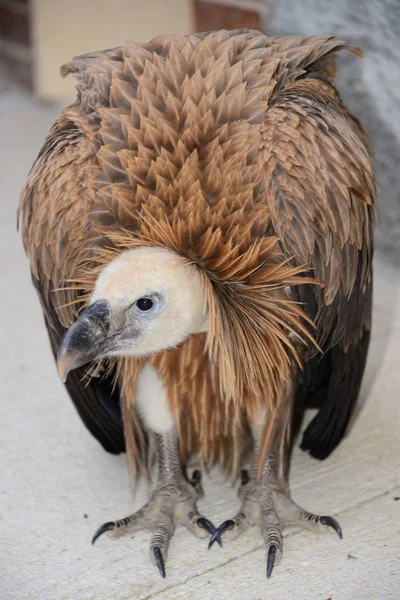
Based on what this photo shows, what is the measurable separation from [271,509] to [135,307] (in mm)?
873

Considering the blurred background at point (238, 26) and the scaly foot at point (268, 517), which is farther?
the blurred background at point (238, 26)

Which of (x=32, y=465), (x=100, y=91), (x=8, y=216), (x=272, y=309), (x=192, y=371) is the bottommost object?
(x=8, y=216)

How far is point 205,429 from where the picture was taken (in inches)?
113

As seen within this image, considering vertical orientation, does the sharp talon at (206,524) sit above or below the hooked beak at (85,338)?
below

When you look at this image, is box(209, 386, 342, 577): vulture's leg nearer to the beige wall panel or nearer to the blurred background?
the blurred background

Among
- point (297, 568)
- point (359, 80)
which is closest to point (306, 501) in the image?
point (297, 568)

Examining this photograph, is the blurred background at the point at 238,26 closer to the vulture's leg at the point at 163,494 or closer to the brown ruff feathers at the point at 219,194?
the brown ruff feathers at the point at 219,194

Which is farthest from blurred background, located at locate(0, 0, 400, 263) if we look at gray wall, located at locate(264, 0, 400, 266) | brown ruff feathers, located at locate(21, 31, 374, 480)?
brown ruff feathers, located at locate(21, 31, 374, 480)

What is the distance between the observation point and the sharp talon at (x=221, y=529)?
2.69 metres

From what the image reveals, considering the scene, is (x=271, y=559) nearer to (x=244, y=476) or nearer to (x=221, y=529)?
(x=221, y=529)

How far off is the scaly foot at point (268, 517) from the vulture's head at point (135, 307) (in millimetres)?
701

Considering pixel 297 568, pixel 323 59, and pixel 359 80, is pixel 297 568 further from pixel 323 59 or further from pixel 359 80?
pixel 359 80

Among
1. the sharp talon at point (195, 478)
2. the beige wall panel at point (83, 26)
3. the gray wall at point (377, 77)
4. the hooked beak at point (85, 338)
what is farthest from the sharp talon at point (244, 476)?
the beige wall panel at point (83, 26)

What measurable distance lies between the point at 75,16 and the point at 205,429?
18.8ft
